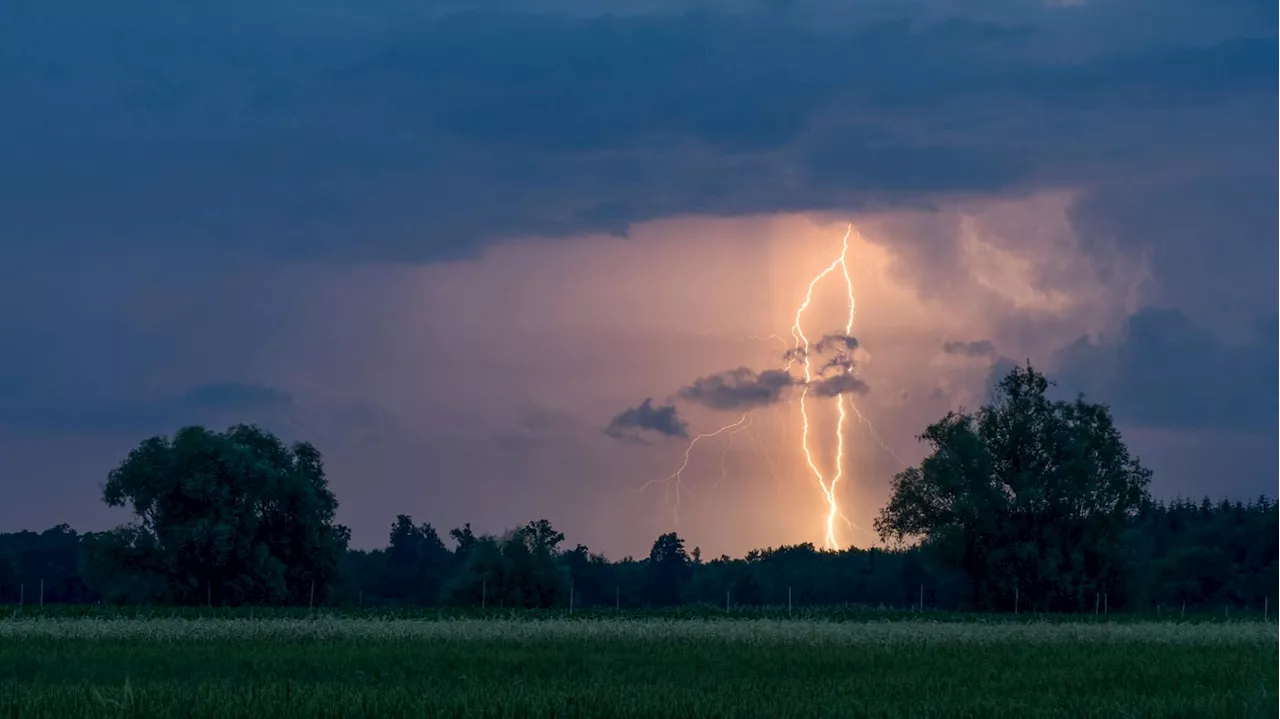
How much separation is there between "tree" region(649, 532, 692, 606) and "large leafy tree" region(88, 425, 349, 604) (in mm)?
91209

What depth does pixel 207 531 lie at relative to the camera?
76.3 meters

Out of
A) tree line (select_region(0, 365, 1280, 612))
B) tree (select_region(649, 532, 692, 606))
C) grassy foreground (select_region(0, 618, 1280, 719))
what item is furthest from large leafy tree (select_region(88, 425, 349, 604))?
tree (select_region(649, 532, 692, 606))

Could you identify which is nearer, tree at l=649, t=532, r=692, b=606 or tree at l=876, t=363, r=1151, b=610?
tree at l=876, t=363, r=1151, b=610

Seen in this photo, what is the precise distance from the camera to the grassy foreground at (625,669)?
2038cm

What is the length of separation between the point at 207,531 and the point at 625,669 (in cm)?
5157

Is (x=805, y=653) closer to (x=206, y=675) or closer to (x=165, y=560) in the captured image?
(x=206, y=675)

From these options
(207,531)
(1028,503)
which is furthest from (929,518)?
(207,531)

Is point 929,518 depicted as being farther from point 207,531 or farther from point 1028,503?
point 207,531

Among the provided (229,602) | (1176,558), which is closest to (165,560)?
(229,602)

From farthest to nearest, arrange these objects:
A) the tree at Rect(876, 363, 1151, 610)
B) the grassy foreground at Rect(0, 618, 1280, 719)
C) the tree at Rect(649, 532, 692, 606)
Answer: the tree at Rect(649, 532, 692, 606)
the tree at Rect(876, 363, 1151, 610)
the grassy foreground at Rect(0, 618, 1280, 719)

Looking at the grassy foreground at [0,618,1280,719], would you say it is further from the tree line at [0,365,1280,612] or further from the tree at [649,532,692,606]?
the tree at [649,532,692,606]

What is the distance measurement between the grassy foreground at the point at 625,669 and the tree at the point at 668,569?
405ft

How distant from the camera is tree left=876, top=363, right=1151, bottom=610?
7631 cm

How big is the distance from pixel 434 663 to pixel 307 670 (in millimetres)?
2795
